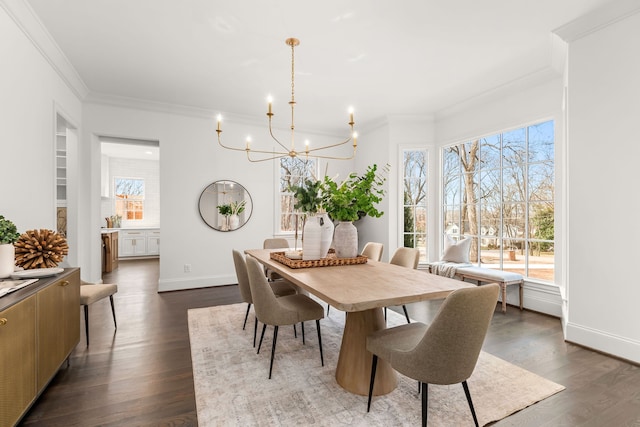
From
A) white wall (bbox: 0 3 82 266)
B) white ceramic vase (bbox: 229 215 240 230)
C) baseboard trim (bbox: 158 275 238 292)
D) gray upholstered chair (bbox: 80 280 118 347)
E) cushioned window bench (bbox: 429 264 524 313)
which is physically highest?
white wall (bbox: 0 3 82 266)

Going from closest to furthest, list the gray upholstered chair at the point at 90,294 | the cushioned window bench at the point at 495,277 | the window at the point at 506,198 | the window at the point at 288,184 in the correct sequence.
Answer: the gray upholstered chair at the point at 90,294
the cushioned window bench at the point at 495,277
the window at the point at 506,198
the window at the point at 288,184

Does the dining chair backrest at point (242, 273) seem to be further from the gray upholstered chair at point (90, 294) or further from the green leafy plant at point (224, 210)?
the green leafy plant at point (224, 210)

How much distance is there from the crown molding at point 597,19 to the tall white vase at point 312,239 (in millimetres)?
2713

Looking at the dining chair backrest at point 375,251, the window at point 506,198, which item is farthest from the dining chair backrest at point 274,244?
the window at point 506,198

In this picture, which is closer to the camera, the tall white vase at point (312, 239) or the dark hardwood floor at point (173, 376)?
the dark hardwood floor at point (173, 376)

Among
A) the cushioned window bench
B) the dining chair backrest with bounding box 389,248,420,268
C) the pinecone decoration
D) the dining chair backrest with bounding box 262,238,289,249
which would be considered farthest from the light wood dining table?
the cushioned window bench

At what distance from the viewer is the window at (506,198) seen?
12.4 feet

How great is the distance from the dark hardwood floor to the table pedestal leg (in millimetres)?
681

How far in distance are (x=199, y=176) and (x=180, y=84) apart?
1.44 meters

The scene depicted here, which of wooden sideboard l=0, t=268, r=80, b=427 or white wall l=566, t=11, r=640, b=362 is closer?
wooden sideboard l=0, t=268, r=80, b=427

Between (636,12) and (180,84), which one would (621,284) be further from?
(180,84)

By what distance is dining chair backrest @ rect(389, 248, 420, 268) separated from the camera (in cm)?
309

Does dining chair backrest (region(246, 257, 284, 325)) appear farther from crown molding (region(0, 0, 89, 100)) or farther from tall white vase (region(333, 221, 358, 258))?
crown molding (region(0, 0, 89, 100))

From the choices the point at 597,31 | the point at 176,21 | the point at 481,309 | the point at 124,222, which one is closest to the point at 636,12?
the point at 597,31
